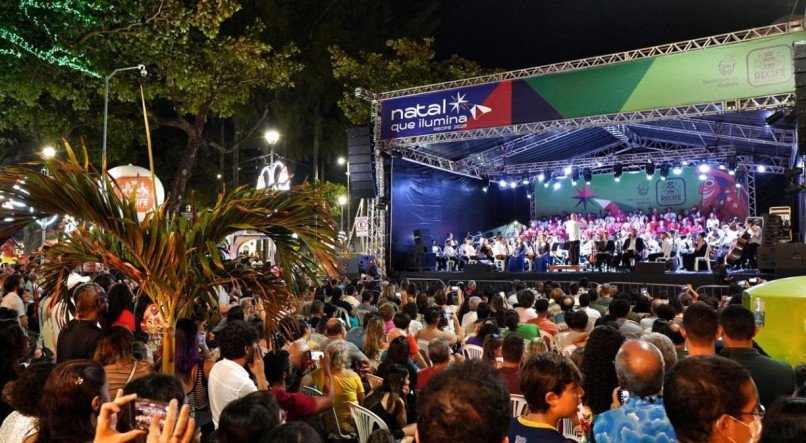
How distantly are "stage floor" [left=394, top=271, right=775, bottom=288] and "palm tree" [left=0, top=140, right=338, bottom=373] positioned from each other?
12.2 meters

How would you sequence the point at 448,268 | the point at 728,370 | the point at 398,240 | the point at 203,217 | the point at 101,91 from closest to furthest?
the point at 728,370 → the point at 203,217 → the point at 101,91 → the point at 398,240 → the point at 448,268

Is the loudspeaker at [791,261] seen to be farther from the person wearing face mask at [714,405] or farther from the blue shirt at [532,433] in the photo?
the person wearing face mask at [714,405]

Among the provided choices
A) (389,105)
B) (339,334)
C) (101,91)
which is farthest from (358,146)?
(339,334)

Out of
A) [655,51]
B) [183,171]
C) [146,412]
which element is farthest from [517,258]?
[146,412]

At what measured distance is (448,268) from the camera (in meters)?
21.9

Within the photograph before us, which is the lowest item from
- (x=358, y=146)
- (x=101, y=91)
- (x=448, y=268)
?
(x=448, y=268)

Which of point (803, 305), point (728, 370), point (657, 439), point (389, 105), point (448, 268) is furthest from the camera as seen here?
point (448, 268)

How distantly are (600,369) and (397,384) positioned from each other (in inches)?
55.4

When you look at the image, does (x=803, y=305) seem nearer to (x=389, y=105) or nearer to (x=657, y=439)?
(x=657, y=439)

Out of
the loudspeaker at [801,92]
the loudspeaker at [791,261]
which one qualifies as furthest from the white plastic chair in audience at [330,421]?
the loudspeaker at [791,261]

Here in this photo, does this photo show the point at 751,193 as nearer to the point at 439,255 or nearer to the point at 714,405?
the point at 439,255

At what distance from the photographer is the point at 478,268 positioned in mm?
19406

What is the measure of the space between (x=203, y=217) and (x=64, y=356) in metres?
1.38

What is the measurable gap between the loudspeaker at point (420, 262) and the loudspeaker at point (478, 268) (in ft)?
4.61
